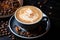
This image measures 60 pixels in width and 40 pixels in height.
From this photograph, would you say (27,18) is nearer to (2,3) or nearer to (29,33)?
(29,33)

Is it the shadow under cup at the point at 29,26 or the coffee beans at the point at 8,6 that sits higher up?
the coffee beans at the point at 8,6

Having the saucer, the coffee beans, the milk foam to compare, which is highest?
the coffee beans

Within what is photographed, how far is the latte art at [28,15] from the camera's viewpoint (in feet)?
2.46

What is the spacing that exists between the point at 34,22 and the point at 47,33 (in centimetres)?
8

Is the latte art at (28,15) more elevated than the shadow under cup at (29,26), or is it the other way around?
the latte art at (28,15)

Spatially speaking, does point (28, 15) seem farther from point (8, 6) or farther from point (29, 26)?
point (8, 6)

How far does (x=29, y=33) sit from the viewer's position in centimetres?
76

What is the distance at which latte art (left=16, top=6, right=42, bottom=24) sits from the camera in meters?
0.75

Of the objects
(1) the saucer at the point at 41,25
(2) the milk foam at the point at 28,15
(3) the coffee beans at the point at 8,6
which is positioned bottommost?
(1) the saucer at the point at 41,25

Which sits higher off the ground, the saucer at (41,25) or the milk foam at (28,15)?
the milk foam at (28,15)

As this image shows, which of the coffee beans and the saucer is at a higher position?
the coffee beans

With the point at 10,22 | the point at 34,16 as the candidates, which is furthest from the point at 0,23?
the point at 34,16

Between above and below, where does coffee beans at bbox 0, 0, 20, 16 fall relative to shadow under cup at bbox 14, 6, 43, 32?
above

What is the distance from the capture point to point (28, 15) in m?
0.76
